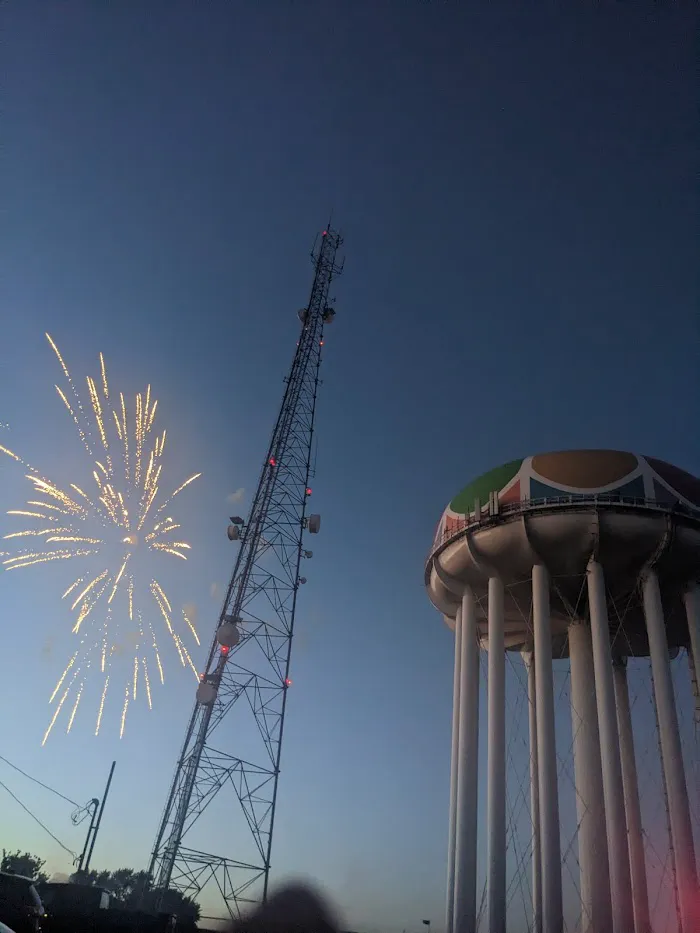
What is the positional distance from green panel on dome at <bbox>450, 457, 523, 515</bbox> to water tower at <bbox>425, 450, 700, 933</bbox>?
3.3 inches

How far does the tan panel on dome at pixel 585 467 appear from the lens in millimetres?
32312

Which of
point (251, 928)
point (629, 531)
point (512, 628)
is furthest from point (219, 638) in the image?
point (629, 531)

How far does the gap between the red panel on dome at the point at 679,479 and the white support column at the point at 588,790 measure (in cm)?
918

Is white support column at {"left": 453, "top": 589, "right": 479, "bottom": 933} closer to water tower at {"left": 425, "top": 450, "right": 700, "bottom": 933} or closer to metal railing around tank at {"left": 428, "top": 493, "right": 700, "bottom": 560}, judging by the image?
water tower at {"left": 425, "top": 450, "right": 700, "bottom": 933}

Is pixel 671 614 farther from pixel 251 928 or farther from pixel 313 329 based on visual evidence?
pixel 313 329

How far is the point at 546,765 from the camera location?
28.7 meters

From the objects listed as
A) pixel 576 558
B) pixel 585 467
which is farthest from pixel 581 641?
pixel 585 467

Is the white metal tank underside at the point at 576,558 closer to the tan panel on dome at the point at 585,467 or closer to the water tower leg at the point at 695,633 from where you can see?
the water tower leg at the point at 695,633

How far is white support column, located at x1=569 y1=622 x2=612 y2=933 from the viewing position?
27.5m

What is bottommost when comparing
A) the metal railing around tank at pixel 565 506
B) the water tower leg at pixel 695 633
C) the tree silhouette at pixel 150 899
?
the tree silhouette at pixel 150 899

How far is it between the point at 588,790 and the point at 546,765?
3.43 metres

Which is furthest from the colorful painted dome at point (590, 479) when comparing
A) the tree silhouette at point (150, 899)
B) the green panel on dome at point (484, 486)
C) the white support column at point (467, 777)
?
the tree silhouette at point (150, 899)

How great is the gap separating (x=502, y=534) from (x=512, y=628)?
8.79 m

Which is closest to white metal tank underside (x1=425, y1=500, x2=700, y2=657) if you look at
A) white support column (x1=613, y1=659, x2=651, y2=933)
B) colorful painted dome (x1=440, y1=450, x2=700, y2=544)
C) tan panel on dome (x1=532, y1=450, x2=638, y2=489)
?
colorful painted dome (x1=440, y1=450, x2=700, y2=544)
